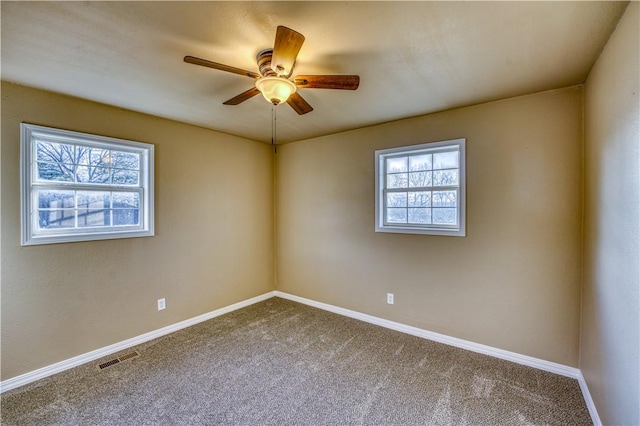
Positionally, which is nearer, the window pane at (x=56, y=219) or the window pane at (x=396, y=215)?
the window pane at (x=56, y=219)

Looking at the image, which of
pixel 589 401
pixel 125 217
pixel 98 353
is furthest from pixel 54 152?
pixel 589 401

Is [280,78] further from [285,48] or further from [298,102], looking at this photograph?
[298,102]

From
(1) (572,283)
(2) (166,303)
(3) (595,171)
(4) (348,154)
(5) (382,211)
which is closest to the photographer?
(3) (595,171)

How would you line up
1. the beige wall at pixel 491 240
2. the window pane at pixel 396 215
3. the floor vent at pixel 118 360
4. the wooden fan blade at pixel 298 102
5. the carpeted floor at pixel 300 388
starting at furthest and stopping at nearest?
the window pane at pixel 396 215, the floor vent at pixel 118 360, the beige wall at pixel 491 240, the wooden fan blade at pixel 298 102, the carpeted floor at pixel 300 388

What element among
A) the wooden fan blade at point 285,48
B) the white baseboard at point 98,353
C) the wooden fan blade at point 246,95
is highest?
the wooden fan blade at point 285,48

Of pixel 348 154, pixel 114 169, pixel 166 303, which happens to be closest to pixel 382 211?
pixel 348 154

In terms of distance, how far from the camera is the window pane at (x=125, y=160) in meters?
2.88

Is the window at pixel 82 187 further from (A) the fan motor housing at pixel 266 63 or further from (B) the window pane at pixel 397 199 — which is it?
(B) the window pane at pixel 397 199

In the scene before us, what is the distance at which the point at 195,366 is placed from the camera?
2.52 m

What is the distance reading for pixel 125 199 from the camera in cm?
297

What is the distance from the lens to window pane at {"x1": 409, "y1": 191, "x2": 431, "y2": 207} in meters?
3.14

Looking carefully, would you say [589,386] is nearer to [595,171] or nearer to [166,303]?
[595,171]

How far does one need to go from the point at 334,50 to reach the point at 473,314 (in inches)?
107

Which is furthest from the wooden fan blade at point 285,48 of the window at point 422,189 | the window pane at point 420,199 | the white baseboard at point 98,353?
the white baseboard at point 98,353
